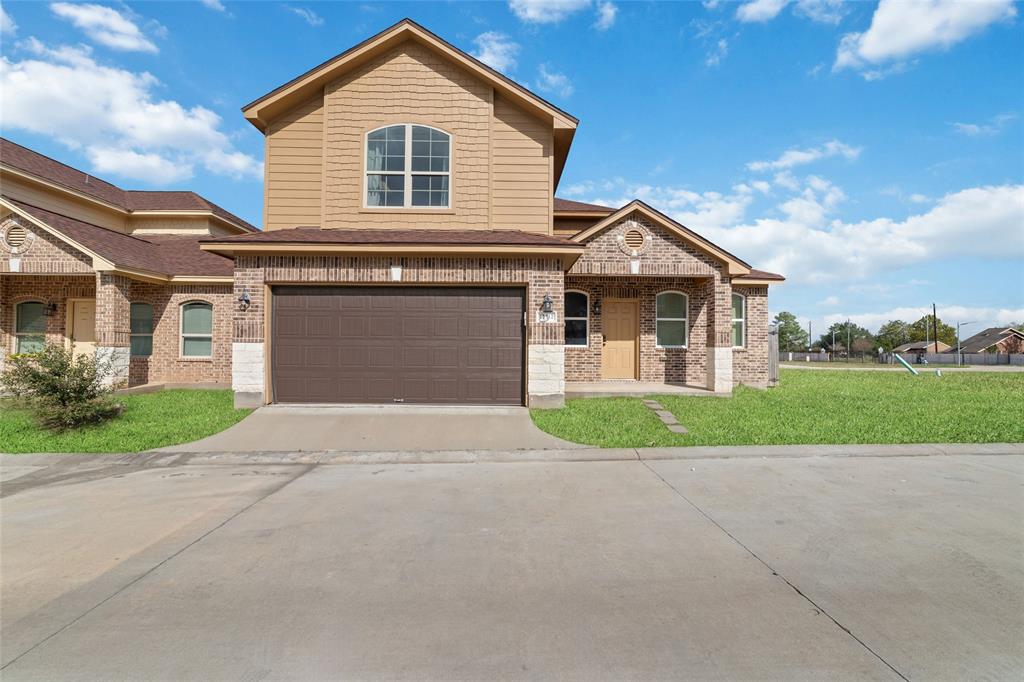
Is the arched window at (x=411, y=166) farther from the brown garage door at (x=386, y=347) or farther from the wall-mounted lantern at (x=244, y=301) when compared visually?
the wall-mounted lantern at (x=244, y=301)

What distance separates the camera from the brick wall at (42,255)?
12.7 metres

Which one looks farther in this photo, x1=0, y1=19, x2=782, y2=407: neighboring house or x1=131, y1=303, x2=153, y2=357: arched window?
x1=131, y1=303, x2=153, y2=357: arched window

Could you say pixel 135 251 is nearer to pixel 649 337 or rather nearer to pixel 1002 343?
pixel 649 337

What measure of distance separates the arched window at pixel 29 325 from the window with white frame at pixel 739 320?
2049 cm

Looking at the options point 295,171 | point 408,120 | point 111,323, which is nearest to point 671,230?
point 408,120

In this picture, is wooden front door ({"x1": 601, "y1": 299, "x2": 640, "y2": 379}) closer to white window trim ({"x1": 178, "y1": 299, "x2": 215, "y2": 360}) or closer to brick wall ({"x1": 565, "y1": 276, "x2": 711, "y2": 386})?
brick wall ({"x1": 565, "y1": 276, "x2": 711, "y2": 386})

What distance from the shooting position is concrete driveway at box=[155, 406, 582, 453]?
8383 millimetres

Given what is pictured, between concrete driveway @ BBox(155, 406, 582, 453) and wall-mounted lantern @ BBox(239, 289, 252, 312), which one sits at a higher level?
wall-mounted lantern @ BBox(239, 289, 252, 312)

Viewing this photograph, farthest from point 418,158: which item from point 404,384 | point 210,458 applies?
point 210,458

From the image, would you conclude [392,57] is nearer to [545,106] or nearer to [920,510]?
[545,106]

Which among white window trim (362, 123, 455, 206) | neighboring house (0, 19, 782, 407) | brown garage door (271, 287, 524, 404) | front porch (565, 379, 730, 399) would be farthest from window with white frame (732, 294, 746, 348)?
white window trim (362, 123, 455, 206)

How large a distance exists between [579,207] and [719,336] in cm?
708

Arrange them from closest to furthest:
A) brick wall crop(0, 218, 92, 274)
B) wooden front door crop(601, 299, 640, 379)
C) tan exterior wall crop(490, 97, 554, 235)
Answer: tan exterior wall crop(490, 97, 554, 235) < brick wall crop(0, 218, 92, 274) < wooden front door crop(601, 299, 640, 379)

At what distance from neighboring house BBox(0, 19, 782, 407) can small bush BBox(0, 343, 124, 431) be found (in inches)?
93.1
